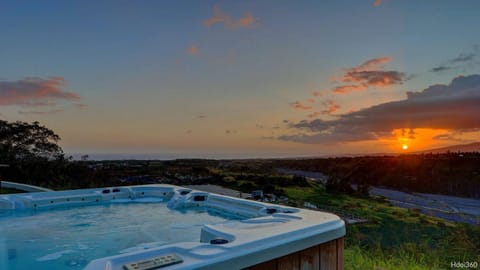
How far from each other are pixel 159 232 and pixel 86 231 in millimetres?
827

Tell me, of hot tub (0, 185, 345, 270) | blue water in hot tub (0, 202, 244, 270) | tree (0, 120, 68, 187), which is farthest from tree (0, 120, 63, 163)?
blue water in hot tub (0, 202, 244, 270)

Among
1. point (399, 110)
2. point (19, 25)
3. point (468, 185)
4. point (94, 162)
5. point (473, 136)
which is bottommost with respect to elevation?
point (468, 185)

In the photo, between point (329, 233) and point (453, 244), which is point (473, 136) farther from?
point (329, 233)

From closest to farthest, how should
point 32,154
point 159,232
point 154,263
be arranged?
1. point 154,263
2. point 159,232
3. point 32,154

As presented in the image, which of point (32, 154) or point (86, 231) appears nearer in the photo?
point (86, 231)

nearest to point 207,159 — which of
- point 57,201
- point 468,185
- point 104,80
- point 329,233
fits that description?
point 104,80

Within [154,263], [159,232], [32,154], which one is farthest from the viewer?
[32,154]

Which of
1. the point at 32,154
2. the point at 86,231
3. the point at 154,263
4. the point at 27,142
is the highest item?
the point at 27,142

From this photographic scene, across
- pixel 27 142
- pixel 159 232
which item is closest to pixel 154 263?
pixel 159 232

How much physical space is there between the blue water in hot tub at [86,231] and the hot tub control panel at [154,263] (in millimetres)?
1384

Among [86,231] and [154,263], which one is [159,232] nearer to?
[86,231]

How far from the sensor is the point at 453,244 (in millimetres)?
3498

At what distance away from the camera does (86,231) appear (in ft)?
11.3

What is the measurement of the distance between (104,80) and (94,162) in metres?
3.00
